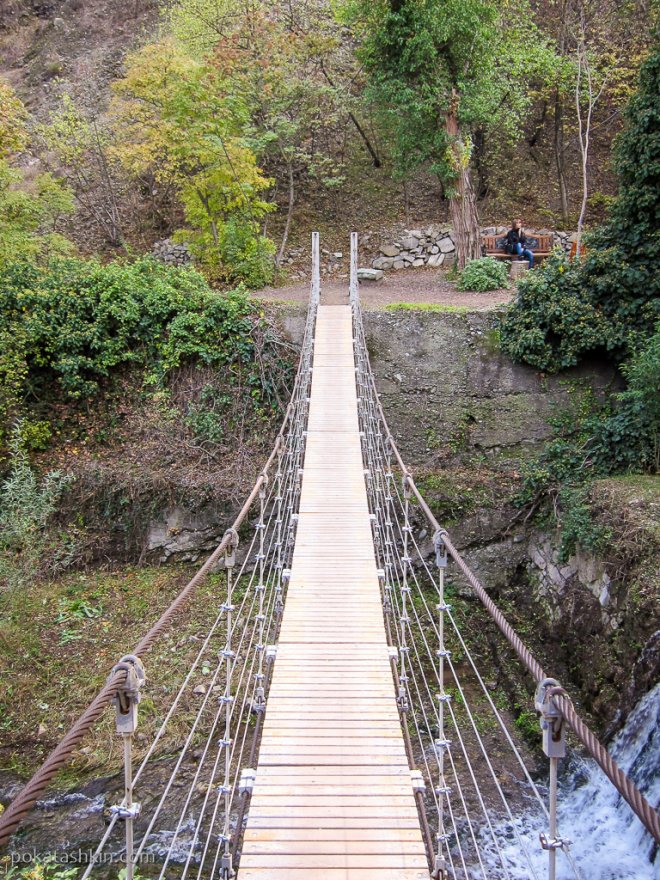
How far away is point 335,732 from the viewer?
9.96ft

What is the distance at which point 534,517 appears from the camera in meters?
7.73

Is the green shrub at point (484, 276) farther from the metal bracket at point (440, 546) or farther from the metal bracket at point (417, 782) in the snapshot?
the metal bracket at point (417, 782)

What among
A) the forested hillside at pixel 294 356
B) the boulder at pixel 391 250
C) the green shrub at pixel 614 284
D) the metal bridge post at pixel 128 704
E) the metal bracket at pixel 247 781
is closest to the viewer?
the metal bridge post at pixel 128 704

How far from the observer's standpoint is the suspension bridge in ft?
6.31

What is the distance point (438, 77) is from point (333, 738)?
421 inches

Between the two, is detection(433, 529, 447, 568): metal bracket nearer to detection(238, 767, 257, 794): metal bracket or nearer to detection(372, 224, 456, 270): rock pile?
detection(238, 767, 257, 794): metal bracket

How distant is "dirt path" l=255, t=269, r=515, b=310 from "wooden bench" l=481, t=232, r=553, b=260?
0.98 meters

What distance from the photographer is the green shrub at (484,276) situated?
35.3 feet

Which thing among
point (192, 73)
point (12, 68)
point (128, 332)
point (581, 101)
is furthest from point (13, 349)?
point (12, 68)

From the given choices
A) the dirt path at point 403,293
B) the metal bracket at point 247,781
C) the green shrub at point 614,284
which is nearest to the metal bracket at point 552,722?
the metal bracket at point 247,781

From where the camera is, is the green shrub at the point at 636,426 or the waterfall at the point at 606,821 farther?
the green shrub at the point at 636,426

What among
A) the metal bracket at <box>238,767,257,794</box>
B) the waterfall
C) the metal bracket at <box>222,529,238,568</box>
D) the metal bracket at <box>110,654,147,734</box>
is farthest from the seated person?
the metal bracket at <box>110,654,147,734</box>

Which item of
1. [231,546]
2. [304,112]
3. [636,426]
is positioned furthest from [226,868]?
[304,112]

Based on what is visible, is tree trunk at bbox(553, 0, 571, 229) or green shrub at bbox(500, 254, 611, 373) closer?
green shrub at bbox(500, 254, 611, 373)
